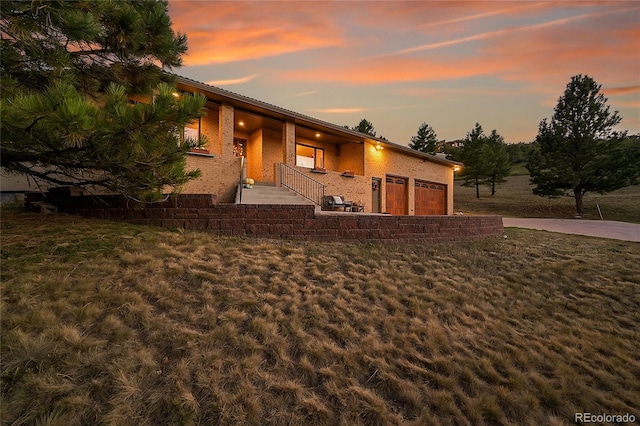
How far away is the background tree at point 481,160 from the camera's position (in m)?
30.9

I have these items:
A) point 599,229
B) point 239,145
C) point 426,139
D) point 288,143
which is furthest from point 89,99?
point 426,139

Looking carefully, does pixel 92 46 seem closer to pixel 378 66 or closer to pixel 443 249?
pixel 443 249

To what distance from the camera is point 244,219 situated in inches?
235

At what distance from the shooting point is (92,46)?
4.64 metres

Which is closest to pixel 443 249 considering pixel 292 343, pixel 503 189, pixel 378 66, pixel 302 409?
pixel 292 343

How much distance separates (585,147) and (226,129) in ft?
91.7

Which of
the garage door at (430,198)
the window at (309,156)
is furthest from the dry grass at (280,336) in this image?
the garage door at (430,198)

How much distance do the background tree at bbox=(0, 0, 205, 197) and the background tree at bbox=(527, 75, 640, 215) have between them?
2866cm

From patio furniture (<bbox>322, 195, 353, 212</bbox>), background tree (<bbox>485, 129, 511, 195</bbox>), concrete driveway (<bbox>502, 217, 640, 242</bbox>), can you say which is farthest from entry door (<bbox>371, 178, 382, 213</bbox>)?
background tree (<bbox>485, 129, 511, 195</bbox>)

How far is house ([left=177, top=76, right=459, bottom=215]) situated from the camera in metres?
9.11

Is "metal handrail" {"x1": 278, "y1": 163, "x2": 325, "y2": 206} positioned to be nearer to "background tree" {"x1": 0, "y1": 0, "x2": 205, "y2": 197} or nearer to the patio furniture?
the patio furniture

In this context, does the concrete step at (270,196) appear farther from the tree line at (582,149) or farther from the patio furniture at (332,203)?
the tree line at (582,149)

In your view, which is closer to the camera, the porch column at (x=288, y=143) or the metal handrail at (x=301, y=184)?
the metal handrail at (x=301, y=184)

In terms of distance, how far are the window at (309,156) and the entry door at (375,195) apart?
317 cm
